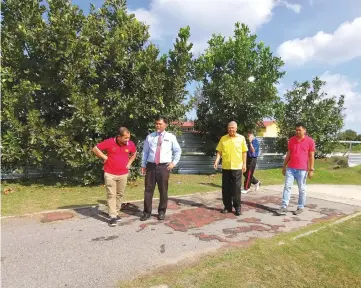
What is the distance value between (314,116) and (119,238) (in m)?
13.2

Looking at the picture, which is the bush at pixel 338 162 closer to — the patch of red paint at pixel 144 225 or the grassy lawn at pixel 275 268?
the grassy lawn at pixel 275 268

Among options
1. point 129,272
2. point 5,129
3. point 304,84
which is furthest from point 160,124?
point 304,84

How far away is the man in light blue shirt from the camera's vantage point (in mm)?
5734

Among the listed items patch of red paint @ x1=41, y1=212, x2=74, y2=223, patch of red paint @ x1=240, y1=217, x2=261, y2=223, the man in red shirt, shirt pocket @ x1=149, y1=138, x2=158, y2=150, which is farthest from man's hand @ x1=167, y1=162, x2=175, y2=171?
patch of red paint @ x1=41, y1=212, x2=74, y2=223

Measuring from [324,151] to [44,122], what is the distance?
13105 mm

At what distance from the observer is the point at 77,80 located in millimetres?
8547

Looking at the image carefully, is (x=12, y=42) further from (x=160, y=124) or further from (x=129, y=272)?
(x=129, y=272)

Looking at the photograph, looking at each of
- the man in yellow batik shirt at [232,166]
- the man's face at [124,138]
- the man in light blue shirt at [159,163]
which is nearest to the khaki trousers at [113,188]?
the man in light blue shirt at [159,163]

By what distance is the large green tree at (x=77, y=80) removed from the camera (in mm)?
8211

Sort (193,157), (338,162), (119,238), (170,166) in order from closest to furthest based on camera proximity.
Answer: (119,238) < (170,166) < (193,157) < (338,162)

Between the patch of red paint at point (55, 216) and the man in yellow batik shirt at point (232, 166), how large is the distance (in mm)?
2979

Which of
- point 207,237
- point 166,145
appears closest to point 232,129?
point 166,145

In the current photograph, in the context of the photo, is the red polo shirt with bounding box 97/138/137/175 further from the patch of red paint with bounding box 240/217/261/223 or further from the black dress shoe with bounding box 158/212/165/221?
the patch of red paint with bounding box 240/217/261/223

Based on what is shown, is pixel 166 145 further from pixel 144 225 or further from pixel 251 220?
pixel 251 220
